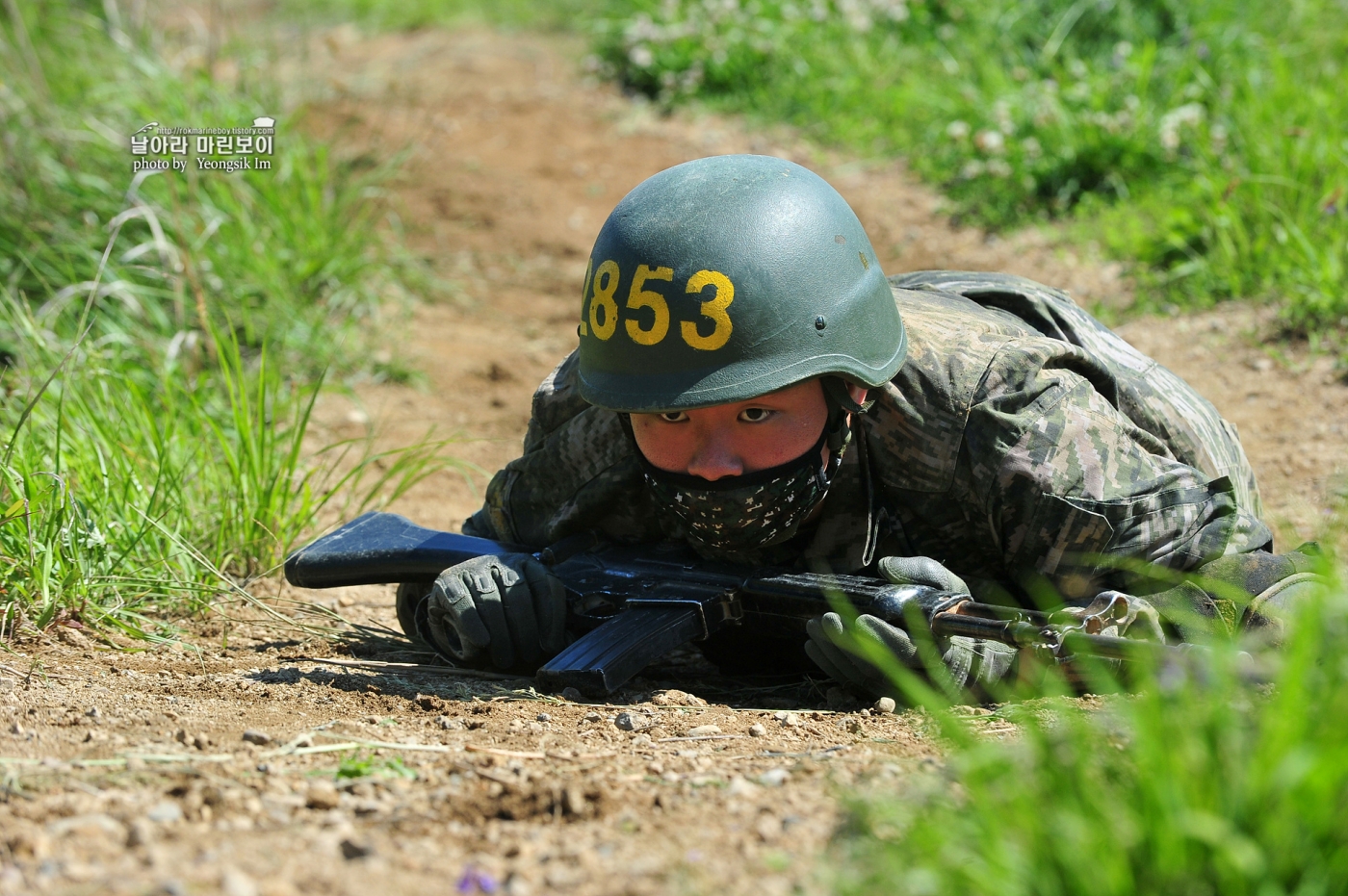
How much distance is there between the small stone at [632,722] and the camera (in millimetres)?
2457

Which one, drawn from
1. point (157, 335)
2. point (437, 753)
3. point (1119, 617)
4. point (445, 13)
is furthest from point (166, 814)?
point (445, 13)

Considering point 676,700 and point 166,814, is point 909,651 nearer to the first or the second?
point 676,700

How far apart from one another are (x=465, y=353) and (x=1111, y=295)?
269cm

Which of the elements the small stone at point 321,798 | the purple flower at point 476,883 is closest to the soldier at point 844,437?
the small stone at point 321,798

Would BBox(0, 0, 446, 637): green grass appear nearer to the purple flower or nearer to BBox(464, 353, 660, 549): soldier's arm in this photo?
BBox(464, 353, 660, 549): soldier's arm

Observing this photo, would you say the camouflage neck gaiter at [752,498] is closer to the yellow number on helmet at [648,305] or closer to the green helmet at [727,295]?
the green helmet at [727,295]

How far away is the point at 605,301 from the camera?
2652 mm

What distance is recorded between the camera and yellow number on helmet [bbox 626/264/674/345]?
256 cm

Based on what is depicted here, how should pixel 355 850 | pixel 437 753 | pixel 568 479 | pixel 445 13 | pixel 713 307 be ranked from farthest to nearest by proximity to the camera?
pixel 445 13, pixel 568 479, pixel 713 307, pixel 437 753, pixel 355 850

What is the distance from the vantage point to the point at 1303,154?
505 cm

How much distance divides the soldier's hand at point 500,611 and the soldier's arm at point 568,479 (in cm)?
25

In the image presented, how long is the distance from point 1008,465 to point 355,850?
1.48m

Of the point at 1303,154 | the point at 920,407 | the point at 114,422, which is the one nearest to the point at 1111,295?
the point at 1303,154

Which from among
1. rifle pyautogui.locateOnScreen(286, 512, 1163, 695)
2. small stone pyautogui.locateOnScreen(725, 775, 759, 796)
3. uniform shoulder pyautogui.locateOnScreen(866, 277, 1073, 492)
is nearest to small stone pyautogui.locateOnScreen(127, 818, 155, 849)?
small stone pyautogui.locateOnScreen(725, 775, 759, 796)
